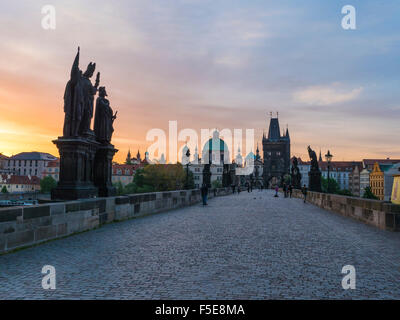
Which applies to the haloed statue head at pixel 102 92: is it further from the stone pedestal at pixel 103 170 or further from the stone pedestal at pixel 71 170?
the stone pedestal at pixel 71 170

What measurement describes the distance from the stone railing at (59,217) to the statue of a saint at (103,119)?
2.41 meters

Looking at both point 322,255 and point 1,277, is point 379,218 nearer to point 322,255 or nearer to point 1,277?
point 322,255

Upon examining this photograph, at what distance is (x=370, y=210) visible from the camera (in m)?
12.7

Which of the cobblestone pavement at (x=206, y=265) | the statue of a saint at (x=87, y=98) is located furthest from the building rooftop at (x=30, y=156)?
the cobblestone pavement at (x=206, y=265)

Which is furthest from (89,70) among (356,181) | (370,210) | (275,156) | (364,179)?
(356,181)

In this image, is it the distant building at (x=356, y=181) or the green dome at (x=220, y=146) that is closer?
the green dome at (x=220, y=146)

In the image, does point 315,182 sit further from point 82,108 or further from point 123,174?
point 123,174

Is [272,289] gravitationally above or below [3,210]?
below

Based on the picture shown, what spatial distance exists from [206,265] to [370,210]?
8716 mm

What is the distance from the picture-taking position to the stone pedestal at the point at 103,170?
1337 cm

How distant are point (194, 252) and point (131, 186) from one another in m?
106

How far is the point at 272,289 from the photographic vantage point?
480 centimetres
